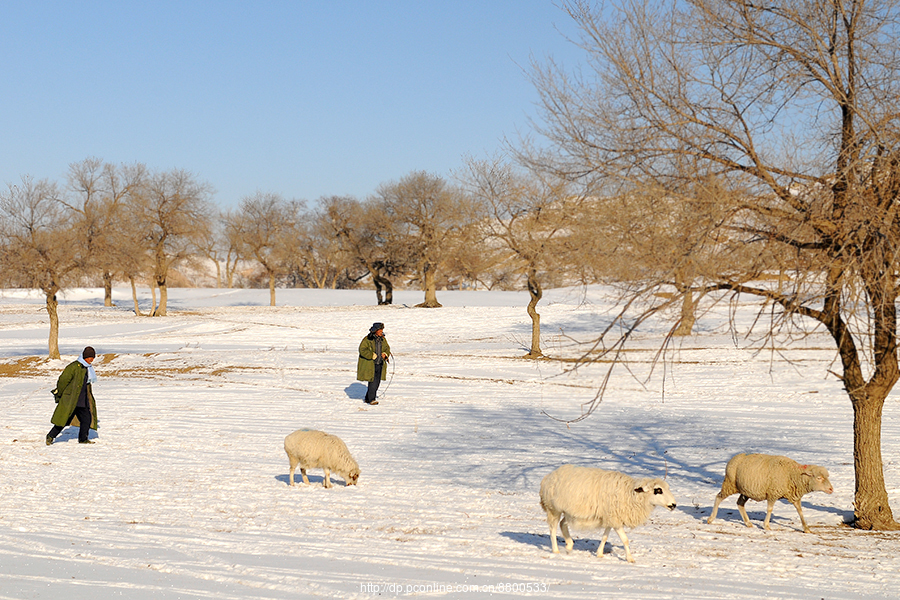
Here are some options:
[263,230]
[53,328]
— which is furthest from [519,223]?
[263,230]

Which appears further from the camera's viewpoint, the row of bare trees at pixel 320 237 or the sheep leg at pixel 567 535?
the row of bare trees at pixel 320 237

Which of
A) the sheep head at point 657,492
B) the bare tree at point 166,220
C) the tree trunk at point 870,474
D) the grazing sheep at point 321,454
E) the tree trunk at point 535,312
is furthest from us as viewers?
the bare tree at point 166,220

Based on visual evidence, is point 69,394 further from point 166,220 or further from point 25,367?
point 166,220

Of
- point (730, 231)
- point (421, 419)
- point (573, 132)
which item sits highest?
point (573, 132)

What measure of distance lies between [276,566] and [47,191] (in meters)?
27.6

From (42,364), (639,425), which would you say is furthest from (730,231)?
(42,364)

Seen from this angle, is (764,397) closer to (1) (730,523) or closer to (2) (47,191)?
(1) (730,523)

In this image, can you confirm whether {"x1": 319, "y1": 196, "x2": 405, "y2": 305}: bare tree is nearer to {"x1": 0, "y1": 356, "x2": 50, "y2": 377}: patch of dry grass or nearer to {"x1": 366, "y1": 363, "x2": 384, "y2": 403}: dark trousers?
{"x1": 0, "y1": 356, "x2": 50, "y2": 377}: patch of dry grass

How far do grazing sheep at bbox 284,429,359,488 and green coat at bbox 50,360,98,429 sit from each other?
552 cm

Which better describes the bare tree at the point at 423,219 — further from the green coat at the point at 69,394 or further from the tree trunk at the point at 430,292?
the green coat at the point at 69,394

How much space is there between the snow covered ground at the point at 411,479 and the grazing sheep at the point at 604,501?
1.13 ft

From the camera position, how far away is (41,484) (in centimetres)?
1035

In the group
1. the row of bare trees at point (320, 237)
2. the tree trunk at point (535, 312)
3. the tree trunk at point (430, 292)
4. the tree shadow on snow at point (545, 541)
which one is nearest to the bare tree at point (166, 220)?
the row of bare trees at point (320, 237)

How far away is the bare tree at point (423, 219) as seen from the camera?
55.4 metres
